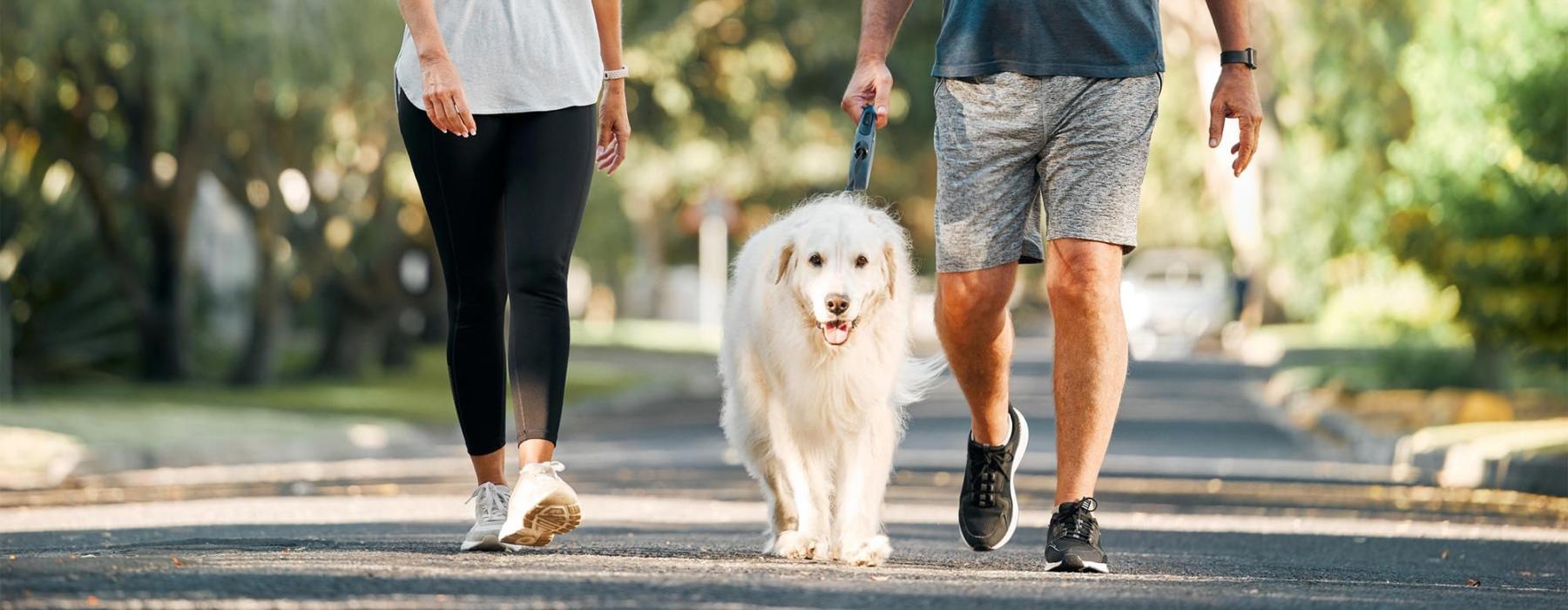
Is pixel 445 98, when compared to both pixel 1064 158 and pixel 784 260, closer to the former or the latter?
pixel 784 260

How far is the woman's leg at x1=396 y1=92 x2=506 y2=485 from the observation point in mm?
6059

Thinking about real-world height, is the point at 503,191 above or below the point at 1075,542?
above

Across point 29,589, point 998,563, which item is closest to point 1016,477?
point 998,563

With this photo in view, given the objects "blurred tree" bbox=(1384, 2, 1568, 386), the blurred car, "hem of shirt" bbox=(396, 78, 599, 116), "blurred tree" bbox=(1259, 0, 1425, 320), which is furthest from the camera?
the blurred car

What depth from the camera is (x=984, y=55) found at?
6.24 meters

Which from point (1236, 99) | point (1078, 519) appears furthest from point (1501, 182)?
point (1078, 519)

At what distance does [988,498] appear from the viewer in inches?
258

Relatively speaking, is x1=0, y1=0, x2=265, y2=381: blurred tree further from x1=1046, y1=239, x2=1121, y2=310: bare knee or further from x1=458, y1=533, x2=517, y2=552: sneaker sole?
x1=1046, y1=239, x2=1121, y2=310: bare knee

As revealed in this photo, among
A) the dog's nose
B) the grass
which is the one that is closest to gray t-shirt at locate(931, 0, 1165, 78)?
the dog's nose

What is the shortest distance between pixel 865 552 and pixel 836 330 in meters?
0.62

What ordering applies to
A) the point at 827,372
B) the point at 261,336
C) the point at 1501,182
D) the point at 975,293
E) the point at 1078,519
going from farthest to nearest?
the point at 261,336, the point at 1501,182, the point at 975,293, the point at 827,372, the point at 1078,519

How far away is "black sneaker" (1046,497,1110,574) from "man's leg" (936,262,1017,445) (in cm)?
70

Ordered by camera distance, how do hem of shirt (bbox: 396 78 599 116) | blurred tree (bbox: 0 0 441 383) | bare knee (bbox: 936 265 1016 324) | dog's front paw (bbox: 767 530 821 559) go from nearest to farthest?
1. hem of shirt (bbox: 396 78 599 116)
2. dog's front paw (bbox: 767 530 821 559)
3. bare knee (bbox: 936 265 1016 324)
4. blurred tree (bbox: 0 0 441 383)

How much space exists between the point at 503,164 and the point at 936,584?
1.80m
